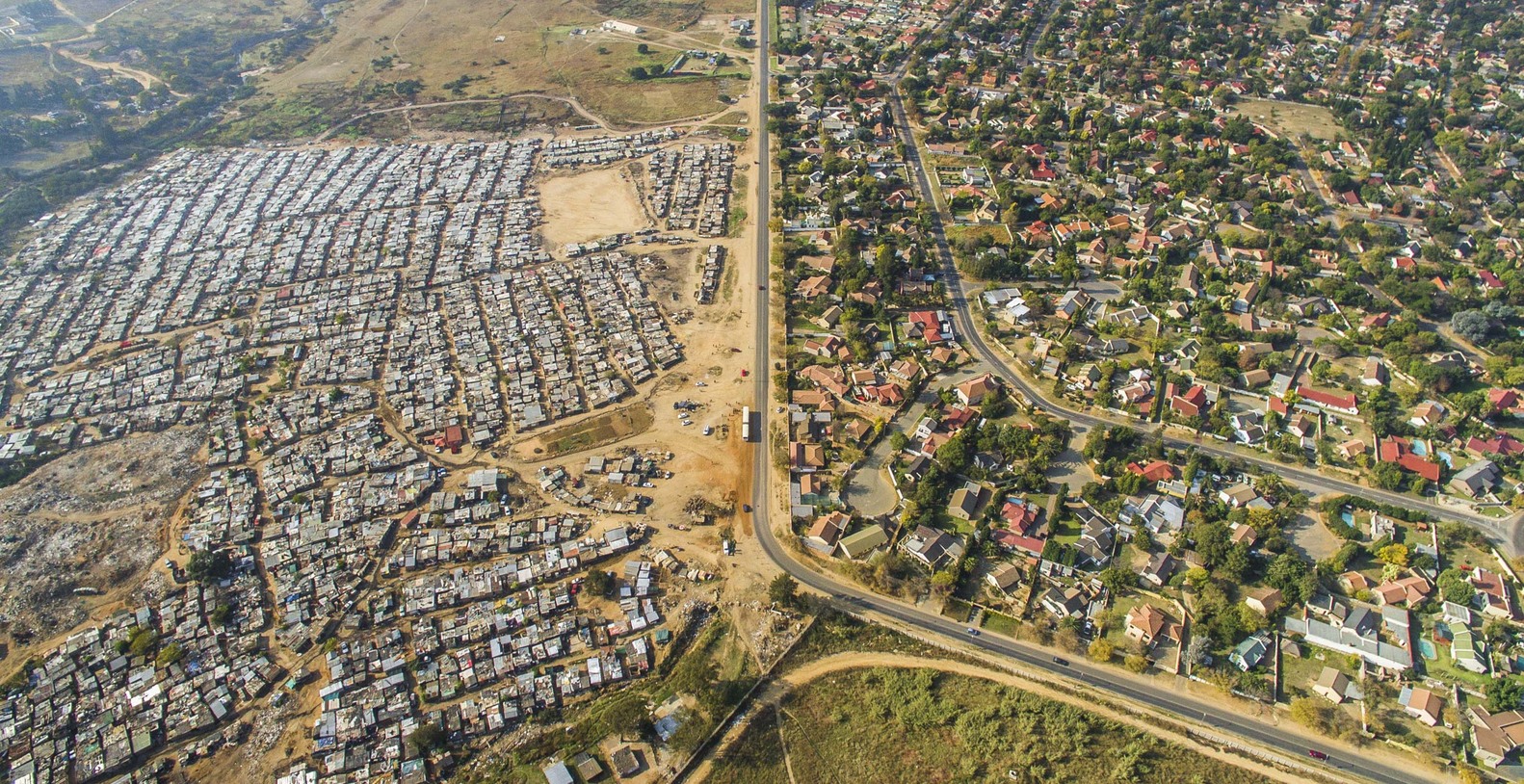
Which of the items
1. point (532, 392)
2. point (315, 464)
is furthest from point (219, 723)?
point (532, 392)

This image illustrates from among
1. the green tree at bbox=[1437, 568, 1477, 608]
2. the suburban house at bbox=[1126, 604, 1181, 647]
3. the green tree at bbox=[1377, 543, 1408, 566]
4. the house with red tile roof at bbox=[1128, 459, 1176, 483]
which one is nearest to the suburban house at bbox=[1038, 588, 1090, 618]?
the suburban house at bbox=[1126, 604, 1181, 647]

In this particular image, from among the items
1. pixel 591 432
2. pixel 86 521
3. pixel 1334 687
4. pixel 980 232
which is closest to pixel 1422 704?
pixel 1334 687

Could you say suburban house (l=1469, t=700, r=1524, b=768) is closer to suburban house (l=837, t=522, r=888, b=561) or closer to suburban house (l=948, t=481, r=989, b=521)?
suburban house (l=948, t=481, r=989, b=521)

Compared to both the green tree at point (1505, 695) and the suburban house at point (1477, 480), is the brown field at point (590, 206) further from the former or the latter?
the green tree at point (1505, 695)

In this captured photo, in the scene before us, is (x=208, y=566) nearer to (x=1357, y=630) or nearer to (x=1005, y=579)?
(x=1005, y=579)

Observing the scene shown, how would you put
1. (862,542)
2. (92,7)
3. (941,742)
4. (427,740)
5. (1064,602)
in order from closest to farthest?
1. (427,740)
2. (941,742)
3. (1064,602)
4. (862,542)
5. (92,7)

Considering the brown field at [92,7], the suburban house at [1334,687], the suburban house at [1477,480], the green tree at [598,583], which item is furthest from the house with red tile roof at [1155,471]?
the brown field at [92,7]

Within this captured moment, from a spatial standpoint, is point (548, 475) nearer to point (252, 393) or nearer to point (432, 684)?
point (432, 684)
